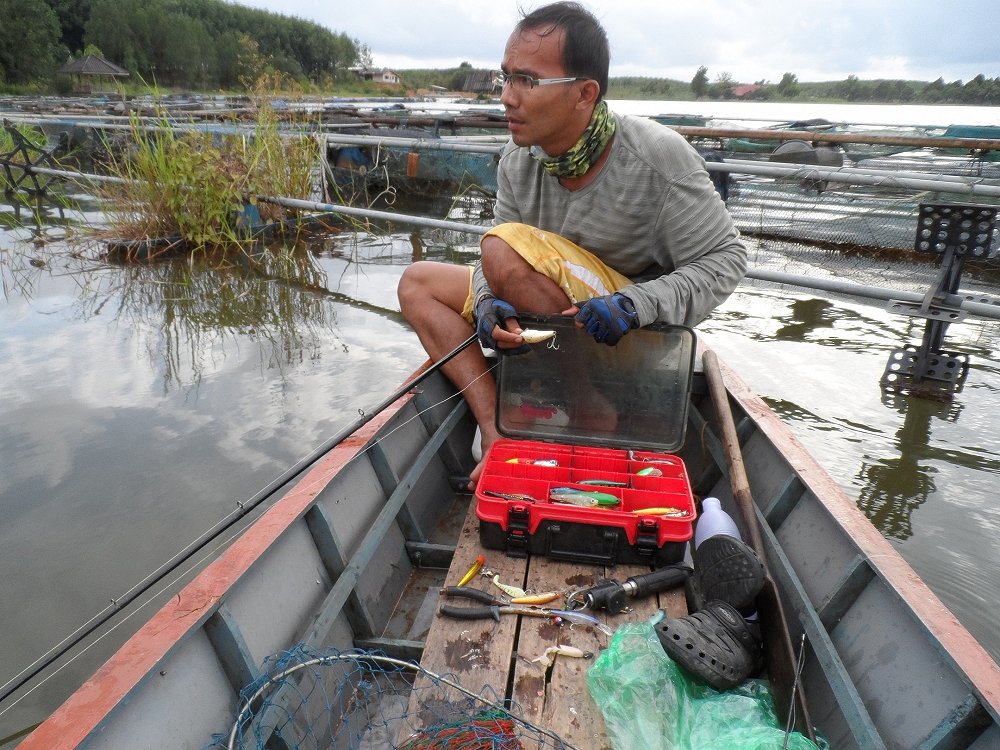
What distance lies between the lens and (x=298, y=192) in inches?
318

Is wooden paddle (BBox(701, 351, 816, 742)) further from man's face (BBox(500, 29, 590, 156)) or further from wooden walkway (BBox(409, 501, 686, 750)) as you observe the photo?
man's face (BBox(500, 29, 590, 156))

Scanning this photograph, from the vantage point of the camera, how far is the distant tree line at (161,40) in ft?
122

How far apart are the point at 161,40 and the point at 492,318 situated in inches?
2394

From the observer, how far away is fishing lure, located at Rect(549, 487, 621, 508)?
213 centimetres

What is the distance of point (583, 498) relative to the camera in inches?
84.4

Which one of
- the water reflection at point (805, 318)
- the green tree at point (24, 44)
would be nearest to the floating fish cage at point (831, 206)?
the water reflection at point (805, 318)

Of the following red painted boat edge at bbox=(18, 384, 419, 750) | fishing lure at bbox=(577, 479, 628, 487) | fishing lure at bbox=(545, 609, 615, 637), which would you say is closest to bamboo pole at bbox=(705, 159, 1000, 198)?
fishing lure at bbox=(577, 479, 628, 487)

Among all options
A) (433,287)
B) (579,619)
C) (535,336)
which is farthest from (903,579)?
(433,287)

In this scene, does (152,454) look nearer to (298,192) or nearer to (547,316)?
(547,316)

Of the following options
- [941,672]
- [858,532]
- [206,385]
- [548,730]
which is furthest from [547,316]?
[206,385]

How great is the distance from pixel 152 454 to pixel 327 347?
1.86 metres

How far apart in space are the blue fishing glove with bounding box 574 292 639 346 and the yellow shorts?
0.30 metres

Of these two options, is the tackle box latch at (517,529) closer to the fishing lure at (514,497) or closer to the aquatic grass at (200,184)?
the fishing lure at (514,497)

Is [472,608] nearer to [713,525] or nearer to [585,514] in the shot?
[585,514]
